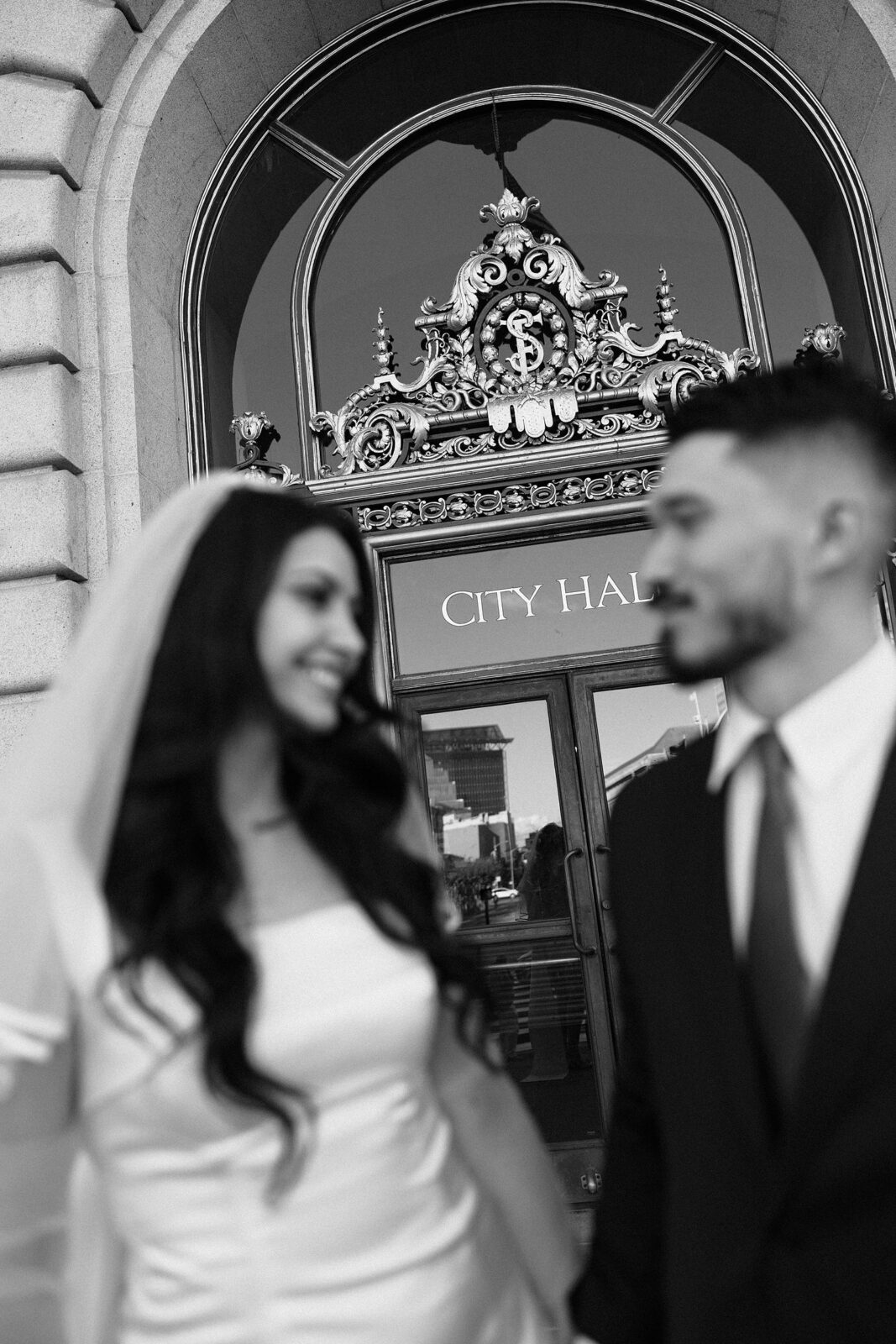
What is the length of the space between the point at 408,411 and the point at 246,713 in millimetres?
3813

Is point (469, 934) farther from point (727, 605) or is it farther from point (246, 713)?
point (727, 605)

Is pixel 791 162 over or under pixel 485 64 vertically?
under

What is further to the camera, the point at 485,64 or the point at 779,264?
the point at 485,64

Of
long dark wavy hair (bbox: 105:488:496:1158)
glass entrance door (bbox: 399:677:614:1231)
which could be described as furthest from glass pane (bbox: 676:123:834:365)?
long dark wavy hair (bbox: 105:488:496:1158)

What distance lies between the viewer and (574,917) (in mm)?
5332

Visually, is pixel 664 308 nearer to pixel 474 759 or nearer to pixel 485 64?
pixel 485 64

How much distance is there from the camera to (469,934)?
5449mm

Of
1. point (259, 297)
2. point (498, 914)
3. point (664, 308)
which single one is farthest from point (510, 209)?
point (498, 914)

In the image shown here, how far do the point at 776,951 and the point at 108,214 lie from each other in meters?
5.30

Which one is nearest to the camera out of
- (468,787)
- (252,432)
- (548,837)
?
(548,837)

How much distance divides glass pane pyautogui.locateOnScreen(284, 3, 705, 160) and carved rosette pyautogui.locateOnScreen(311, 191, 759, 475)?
0.99 m

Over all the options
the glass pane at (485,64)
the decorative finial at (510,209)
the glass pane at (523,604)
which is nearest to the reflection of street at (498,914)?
the glass pane at (523,604)

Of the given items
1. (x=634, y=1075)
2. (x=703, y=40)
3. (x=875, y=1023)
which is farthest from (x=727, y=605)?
(x=703, y=40)

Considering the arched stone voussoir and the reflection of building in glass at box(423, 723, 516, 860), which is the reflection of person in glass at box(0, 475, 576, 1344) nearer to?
the reflection of building in glass at box(423, 723, 516, 860)
